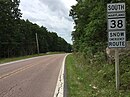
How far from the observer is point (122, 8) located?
930cm

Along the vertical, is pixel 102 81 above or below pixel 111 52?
below

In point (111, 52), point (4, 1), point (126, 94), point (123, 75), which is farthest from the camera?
point (4, 1)

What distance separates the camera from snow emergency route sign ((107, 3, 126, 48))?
9.30 metres

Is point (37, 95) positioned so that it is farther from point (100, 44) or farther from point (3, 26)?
point (3, 26)

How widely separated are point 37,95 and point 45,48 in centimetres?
11567

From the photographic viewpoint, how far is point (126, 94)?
875cm

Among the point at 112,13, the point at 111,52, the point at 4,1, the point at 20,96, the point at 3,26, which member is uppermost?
the point at 4,1

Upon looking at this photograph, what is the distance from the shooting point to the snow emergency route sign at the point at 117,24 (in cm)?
930

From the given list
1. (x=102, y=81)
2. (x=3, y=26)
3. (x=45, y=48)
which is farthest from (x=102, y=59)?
(x=45, y=48)

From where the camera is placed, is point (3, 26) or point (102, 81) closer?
point (102, 81)

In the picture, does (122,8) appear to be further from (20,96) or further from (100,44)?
(100,44)

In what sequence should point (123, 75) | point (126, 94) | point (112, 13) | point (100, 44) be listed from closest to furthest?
point (126, 94) → point (112, 13) → point (123, 75) → point (100, 44)

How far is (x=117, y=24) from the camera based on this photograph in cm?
937

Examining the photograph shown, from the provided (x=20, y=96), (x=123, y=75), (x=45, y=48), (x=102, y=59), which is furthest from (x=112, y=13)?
(x=45, y=48)
